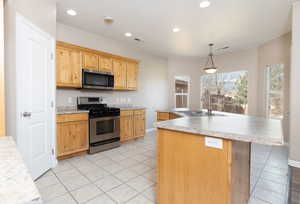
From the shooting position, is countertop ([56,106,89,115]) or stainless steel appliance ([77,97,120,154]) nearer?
countertop ([56,106,89,115])

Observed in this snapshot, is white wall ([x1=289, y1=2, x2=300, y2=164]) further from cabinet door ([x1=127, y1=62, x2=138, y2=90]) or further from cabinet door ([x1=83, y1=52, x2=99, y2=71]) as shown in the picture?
cabinet door ([x1=83, y1=52, x2=99, y2=71])

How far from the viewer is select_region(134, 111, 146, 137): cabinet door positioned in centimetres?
416

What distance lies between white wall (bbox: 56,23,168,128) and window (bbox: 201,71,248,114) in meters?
1.63

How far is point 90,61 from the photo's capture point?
340cm

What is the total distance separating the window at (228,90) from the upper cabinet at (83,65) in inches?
106

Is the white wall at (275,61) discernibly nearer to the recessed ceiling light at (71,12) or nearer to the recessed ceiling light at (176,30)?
the recessed ceiling light at (176,30)

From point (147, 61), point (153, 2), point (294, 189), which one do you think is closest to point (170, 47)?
point (147, 61)

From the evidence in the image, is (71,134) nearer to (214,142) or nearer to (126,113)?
(126,113)

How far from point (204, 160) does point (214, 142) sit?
0.62 feet

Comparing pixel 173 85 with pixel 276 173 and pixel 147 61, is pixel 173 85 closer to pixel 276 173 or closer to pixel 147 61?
pixel 147 61

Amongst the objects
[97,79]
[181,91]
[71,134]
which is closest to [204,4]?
[97,79]

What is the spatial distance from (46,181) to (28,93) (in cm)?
129

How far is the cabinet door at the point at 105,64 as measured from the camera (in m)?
3.61

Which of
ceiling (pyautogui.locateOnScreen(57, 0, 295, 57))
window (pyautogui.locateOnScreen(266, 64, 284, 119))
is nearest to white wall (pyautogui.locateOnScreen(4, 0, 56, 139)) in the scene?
ceiling (pyautogui.locateOnScreen(57, 0, 295, 57))
